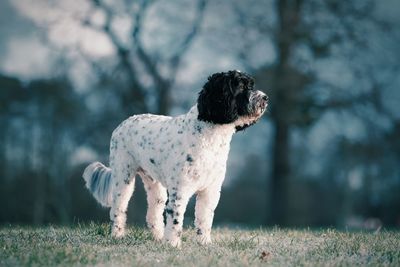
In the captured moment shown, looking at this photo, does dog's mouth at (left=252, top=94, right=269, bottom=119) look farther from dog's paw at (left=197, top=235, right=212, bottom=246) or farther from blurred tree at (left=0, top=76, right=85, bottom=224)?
blurred tree at (left=0, top=76, right=85, bottom=224)

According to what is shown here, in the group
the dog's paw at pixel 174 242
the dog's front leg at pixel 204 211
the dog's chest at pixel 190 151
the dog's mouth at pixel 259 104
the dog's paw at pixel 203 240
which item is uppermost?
the dog's mouth at pixel 259 104

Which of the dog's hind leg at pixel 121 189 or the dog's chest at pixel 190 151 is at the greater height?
the dog's chest at pixel 190 151

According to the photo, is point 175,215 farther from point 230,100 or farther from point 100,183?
point 100,183

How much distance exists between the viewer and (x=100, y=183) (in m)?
8.92

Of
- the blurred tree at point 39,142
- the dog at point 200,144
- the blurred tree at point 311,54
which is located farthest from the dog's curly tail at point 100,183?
the blurred tree at point 39,142

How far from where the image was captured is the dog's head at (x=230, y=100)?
6.96 m

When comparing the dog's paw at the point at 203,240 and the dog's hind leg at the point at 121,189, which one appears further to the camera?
the dog's hind leg at the point at 121,189

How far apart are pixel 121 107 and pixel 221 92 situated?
14328 mm

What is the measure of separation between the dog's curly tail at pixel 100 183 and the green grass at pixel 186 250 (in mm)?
459

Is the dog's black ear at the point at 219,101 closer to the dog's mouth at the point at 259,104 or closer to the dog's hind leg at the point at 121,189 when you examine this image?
the dog's mouth at the point at 259,104

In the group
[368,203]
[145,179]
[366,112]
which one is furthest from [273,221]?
[368,203]

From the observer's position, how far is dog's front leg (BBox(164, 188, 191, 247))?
7137 mm

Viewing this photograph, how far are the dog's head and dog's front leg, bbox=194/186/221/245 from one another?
1.05 m

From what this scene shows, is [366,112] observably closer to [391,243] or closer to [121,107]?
[121,107]
